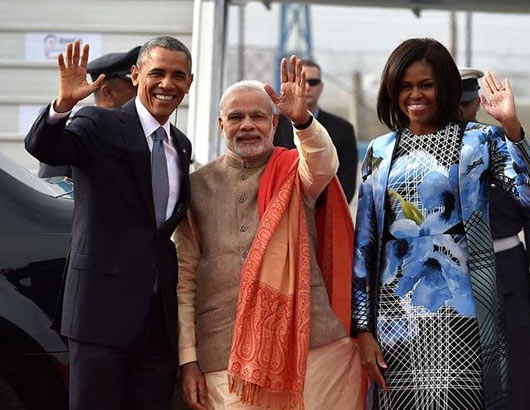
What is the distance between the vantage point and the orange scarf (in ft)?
12.0

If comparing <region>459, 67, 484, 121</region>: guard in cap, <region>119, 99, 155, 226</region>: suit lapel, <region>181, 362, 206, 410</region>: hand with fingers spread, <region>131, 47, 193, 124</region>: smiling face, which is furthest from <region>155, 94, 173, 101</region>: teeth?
<region>459, 67, 484, 121</region>: guard in cap

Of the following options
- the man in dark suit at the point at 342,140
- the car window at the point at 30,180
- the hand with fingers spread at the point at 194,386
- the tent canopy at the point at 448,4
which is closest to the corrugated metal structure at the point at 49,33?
the tent canopy at the point at 448,4

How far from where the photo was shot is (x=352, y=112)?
129 feet

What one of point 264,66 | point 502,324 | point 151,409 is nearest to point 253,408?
point 151,409

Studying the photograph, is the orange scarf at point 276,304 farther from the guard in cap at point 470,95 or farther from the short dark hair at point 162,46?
the guard in cap at point 470,95

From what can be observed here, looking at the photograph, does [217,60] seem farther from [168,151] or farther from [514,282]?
[514,282]

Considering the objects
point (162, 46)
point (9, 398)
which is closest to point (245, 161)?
point (162, 46)

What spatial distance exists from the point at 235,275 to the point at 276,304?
0.57 feet

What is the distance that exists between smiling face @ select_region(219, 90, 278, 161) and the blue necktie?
237mm

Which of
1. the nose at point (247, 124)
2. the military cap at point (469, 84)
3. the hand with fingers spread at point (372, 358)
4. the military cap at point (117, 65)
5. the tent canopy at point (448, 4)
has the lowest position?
the hand with fingers spread at point (372, 358)

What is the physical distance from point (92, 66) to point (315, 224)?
231cm

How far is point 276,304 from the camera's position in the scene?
3695 millimetres

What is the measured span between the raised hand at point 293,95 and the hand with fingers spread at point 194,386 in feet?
2.85

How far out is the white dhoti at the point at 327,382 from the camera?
3.74m
